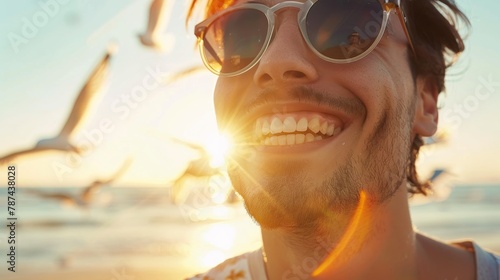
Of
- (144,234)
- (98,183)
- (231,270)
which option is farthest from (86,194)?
(231,270)

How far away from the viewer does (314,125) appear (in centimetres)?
227

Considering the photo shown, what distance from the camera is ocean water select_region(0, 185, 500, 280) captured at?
970 cm

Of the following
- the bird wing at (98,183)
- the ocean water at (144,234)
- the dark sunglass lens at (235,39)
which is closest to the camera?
the dark sunglass lens at (235,39)

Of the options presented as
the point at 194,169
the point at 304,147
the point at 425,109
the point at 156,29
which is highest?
the point at 156,29

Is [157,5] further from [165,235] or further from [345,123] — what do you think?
[165,235]

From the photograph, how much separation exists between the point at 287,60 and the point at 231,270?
3.47 ft

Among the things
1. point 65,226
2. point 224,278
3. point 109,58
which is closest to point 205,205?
point 65,226

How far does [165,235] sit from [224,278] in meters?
10.8

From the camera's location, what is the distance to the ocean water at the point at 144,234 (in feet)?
31.8

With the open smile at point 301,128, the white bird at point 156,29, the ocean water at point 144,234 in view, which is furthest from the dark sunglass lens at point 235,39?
the ocean water at point 144,234

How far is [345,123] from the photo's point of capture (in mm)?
2299

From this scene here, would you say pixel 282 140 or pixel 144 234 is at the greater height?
pixel 144 234

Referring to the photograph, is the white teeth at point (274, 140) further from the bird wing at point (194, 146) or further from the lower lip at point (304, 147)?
the bird wing at point (194, 146)

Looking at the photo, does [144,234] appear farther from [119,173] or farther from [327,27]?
[327,27]
